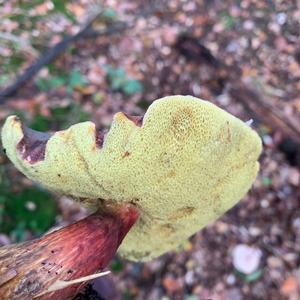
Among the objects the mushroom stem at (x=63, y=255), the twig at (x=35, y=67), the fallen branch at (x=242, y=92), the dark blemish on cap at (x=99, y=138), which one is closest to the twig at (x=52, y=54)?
the twig at (x=35, y=67)

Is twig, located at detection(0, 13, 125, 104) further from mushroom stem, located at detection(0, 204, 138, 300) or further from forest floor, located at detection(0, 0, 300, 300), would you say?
mushroom stem, located at detection(0, 204, 138, 300)

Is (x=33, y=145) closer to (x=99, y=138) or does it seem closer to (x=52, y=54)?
(x=99, y=138)

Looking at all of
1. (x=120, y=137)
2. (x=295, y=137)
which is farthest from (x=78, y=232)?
(x=295, y=137)

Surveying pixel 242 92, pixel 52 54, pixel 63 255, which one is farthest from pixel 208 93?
pixel 63 255

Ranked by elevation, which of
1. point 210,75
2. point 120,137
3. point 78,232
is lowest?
point 210,75

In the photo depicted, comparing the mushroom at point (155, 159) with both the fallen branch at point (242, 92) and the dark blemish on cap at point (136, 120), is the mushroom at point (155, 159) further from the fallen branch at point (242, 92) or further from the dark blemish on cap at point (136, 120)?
the fallen branch at point (242, 92)

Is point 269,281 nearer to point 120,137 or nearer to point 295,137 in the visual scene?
point 295,137
